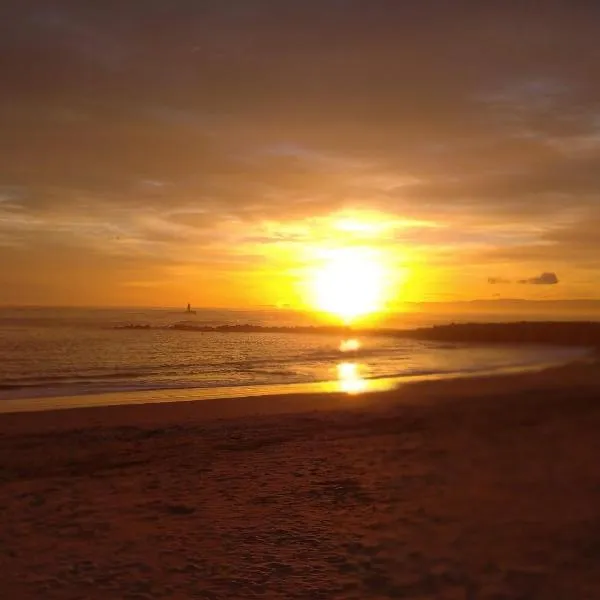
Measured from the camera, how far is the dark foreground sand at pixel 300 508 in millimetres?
6281

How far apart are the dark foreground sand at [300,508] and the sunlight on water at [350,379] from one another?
783cm

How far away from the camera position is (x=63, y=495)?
30.8 ft

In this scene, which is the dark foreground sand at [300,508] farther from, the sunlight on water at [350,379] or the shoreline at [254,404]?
the sunlight on water at [350,379]

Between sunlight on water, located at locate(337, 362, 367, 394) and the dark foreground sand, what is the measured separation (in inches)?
308

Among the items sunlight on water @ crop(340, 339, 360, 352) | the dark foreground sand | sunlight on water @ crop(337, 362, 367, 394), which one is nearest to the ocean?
sunlight on water @ crop(337, 362, 367, 394)

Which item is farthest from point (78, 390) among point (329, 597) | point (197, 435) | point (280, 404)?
point (329, 597)

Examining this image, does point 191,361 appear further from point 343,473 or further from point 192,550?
point 192,550

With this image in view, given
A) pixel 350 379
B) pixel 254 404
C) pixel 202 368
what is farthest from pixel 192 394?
pixel 202 368

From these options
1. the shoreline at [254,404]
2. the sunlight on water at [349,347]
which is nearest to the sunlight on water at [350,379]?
the shoreline at [254,404]

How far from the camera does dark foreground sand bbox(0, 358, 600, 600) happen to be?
6.28 meters

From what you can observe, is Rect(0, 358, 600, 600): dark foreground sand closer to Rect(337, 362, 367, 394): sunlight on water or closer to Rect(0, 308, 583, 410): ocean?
Rect(337, 362, 367, 394): sunlight on water

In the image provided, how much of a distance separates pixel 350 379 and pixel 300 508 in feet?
63.6

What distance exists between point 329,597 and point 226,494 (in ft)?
12.4

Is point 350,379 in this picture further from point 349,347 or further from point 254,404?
point 349,347
